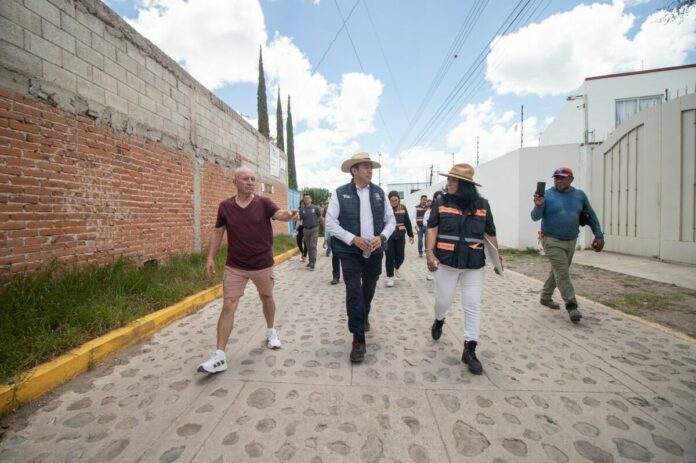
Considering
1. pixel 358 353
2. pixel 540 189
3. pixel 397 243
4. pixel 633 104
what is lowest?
pixel 358 353

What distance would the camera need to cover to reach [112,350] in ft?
10.6

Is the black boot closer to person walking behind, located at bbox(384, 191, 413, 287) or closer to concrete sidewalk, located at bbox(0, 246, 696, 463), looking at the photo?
concrete sidewalk, located at bbox(0, 246, 696, 463)

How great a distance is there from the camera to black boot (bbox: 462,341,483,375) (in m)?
2.82

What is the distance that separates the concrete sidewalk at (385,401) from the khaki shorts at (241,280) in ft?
2.18

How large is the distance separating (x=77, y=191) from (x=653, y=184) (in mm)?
11808

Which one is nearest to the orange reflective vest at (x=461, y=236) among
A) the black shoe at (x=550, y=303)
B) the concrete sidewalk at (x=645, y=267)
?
the black shoe at (x=550, y=303)

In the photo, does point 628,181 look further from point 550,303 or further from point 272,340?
point 272,340

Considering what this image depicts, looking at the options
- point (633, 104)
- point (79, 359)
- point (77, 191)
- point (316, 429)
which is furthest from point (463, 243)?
point (633, 104)

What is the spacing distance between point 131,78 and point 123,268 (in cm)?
333

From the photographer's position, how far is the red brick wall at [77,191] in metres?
3.55

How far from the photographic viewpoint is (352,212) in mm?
3281

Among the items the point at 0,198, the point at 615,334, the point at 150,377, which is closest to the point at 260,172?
the point at 0,198

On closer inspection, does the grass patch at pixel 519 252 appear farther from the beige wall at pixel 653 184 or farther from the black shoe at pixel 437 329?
the black shoe at pixel 437 329

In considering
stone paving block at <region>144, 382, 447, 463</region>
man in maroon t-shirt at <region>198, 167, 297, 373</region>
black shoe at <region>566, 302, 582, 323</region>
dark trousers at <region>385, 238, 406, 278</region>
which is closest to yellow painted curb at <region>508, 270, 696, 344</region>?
black shoe at <region>566, 302, 582, 323</region>
